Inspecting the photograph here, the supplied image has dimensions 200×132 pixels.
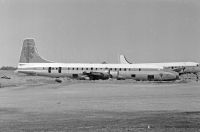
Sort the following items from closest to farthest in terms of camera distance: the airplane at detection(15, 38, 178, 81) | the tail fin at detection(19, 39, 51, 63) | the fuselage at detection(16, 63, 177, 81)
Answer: the fuselage at detection(16, 63, 177, 81) → the airplane at detection(15, 38, 178, 81) → the tail fin at detection(19, 39, 51, 63)

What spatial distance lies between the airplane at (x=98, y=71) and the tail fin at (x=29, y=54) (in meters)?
1.30

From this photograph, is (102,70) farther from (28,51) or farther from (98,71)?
(28,51)

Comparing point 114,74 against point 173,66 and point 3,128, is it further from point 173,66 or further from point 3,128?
point 3,128

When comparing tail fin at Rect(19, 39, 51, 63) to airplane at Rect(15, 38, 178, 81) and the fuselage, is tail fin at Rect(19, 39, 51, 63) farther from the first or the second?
the fuselage

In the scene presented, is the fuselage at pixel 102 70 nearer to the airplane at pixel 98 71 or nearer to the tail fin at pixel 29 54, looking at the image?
the airplane at pixel 98 71

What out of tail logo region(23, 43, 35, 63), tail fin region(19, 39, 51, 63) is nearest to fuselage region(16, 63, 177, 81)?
tail fin region(19, 39, 51, 63)

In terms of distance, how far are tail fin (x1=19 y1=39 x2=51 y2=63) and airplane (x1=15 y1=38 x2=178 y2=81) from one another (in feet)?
4.25

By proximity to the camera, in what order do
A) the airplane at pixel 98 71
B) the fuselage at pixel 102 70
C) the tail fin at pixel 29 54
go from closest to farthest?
the fuselage at pixel 102 70 → the airplane at pixel 98 71 → the tail fin at pixel 29 54

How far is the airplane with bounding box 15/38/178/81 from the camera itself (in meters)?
66.2

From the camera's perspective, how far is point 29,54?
7594 centimetres

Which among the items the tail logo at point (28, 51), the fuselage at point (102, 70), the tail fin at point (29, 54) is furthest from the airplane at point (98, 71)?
the tail logo at point (28, 51)

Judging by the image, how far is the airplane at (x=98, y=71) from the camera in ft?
217

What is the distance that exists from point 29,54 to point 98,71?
15.3 metres

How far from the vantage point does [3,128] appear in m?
11.3
